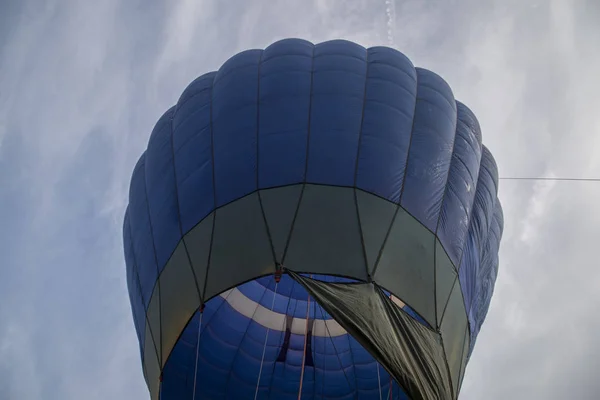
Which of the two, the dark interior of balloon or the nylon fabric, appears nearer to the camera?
the nylon fabric

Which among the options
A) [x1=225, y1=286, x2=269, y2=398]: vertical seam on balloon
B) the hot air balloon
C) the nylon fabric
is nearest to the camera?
the nylon fabric

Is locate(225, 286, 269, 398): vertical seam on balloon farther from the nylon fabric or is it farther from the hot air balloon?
the nylon fabric

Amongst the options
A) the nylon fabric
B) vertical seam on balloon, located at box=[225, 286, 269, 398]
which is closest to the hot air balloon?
the nylon fabric

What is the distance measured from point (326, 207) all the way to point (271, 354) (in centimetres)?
400

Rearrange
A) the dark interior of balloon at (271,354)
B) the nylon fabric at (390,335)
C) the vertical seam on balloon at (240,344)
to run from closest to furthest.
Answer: the nylon fabric at (390,335), the dark interior of balloon at (271,354), the vertical seam on balloon at (240,344)

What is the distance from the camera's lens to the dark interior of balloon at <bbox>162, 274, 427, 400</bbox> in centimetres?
954

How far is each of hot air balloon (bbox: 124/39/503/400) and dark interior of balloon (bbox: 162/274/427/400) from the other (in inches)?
4.6

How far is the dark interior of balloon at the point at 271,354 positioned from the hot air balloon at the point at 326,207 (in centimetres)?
12

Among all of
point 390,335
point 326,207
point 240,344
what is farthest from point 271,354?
point 390,335

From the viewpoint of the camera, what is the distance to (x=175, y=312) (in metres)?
7.47

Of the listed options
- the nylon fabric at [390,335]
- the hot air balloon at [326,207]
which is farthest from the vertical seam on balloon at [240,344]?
the nylon fabric at [390,335]

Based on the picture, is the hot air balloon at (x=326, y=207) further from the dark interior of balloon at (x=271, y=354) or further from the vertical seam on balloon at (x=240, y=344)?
the vertical seam on balloon at (x=240, y=344)

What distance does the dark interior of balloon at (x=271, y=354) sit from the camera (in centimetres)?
954

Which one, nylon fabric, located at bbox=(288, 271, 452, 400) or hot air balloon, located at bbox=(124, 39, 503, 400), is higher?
hot air balloon, located at bbox=(124, 39, 503, 400)
